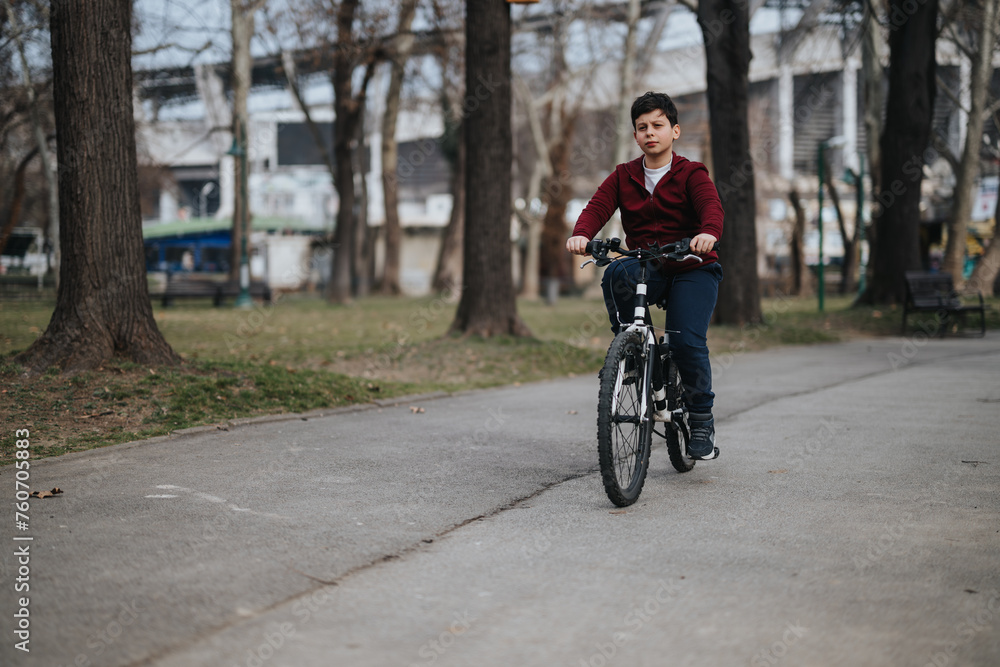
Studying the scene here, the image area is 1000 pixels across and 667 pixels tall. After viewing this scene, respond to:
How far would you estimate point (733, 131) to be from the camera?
17.2 m

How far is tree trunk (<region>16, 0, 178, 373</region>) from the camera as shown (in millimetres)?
8266

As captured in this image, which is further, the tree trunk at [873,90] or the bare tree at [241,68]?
the tree trunk at [873,90]

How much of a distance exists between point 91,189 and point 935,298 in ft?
47.4

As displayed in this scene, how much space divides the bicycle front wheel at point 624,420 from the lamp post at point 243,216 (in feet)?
72.8

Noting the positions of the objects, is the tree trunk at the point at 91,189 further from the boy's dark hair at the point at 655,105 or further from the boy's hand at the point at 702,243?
the boy's hand at the point at 702,243

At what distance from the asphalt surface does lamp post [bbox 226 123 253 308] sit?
19.7 m

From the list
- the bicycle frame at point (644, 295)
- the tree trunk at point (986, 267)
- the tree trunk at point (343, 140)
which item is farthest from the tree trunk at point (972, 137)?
the bicycle frame at point (644, 295)

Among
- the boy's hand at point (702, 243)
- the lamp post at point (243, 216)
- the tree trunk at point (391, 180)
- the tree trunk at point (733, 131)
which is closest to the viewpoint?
the boy's hand at point (702, 243)

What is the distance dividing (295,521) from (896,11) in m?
19.4

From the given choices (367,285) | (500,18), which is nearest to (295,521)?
(500,18)

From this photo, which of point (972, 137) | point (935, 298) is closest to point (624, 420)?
point (935, 298)

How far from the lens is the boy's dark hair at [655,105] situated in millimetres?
5270

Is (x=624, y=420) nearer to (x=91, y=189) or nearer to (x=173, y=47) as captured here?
(x=91, y=189)

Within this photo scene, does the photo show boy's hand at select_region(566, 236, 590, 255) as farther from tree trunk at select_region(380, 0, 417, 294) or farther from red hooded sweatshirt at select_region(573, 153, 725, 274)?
tree trunk at select_region(380, 0, 417, 294)
